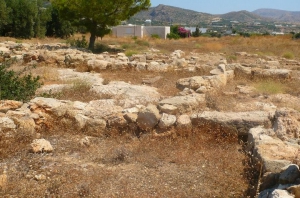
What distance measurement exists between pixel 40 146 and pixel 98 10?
12.6 metres

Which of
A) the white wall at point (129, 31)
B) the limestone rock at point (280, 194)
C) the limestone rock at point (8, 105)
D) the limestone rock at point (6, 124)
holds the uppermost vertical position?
the limestone rock at point (280, 194)

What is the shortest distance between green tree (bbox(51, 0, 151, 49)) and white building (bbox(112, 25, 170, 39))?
57.7 feet

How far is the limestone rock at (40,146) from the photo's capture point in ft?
16.3

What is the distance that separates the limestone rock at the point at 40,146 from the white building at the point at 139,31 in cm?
3083

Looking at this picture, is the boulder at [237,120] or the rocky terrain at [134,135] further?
the boulder at [237,120]

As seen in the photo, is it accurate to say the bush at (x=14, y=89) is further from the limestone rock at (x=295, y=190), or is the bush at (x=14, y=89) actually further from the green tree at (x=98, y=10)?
the green tree at (x=98, y=10)

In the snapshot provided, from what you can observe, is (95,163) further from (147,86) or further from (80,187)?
(147,86)

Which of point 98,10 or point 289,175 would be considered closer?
point 289,175

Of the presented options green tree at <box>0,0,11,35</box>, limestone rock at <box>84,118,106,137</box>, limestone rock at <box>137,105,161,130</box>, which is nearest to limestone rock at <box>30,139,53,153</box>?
limestone rock at <box>84,118,106,137</box>

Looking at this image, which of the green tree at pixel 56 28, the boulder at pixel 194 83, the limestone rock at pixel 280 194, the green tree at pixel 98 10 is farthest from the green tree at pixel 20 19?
the limestone rock at pixel 280 194

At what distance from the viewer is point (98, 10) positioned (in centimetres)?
1655

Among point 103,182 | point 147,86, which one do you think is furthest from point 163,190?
point 147,86

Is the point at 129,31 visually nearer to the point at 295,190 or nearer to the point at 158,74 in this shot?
the point at 158,74

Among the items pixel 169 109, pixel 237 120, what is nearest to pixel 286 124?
pixel 237 120
